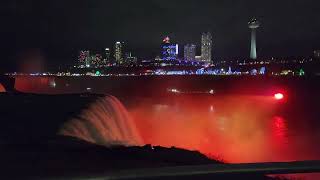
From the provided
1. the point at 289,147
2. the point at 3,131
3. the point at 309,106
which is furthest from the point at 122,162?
the point at 309,106

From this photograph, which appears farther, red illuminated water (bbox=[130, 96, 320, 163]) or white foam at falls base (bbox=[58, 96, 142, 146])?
red illuminated water (bbox=[130, 96, 320, 163])

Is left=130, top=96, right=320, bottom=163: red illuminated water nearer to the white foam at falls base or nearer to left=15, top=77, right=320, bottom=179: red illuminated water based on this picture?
left=15, top=77, right=320, bottom=179: red illuminated water

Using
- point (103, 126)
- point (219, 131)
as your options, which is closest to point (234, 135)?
point (219, 131)

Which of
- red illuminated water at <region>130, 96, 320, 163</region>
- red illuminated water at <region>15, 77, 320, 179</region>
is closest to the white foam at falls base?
red illuminated water at <region>15, 77, 320, 179</region>

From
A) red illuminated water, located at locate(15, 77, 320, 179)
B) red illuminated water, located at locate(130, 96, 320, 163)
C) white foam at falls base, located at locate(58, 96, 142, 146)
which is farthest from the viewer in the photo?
red illuminated water, located at locate(130, 96, 320, 163)

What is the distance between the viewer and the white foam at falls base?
615 inches

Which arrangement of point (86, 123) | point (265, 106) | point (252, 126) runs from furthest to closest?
1. point (265, 106)
2. point (252, 126)
3. point (86, 123)

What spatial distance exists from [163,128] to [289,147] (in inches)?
444

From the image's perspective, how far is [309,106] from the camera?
68688mm

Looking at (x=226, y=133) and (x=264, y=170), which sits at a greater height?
(x=264, y=170)

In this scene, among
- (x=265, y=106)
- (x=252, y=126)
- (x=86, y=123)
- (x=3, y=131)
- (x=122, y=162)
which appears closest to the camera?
(x=122, y=162)

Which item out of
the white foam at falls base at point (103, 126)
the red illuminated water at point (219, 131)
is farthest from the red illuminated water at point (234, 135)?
the white foam at falls base at point (103, 126)

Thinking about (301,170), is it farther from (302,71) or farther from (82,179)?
(302,71)

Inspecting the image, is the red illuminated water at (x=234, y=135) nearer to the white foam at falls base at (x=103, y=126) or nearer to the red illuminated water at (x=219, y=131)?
the red illuminated water at (x=219, y=131)
